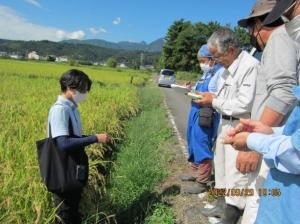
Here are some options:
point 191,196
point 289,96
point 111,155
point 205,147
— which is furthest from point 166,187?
point 289,96

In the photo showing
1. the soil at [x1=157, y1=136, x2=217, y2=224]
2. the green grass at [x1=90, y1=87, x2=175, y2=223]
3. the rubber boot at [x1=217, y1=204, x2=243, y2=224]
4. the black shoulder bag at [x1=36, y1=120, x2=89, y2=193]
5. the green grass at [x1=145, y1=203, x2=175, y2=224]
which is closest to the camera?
the black shoulder bag at [x1=36, y1=120, x2=89, y2=193]

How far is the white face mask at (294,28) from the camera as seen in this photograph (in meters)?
2.03

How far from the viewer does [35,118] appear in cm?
573

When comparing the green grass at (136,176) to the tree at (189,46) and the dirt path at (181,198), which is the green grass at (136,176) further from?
the tree at (189,46)

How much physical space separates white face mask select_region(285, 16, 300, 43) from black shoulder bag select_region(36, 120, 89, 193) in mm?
1797

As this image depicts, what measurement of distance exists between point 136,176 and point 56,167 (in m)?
2.07

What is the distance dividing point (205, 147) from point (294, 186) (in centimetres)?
304

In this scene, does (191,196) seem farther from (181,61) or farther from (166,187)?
(181,61)

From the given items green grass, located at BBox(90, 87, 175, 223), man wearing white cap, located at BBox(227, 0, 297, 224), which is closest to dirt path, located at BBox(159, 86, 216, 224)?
green grass, located at BBox(90, 87, 175, 223)

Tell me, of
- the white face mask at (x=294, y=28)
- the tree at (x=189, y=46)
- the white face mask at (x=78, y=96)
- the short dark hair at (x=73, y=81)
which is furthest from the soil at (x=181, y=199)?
the tree at (x=189, y=46)

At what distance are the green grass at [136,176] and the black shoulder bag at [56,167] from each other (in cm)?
104

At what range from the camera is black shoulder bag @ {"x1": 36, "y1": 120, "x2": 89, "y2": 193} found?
9.68ft

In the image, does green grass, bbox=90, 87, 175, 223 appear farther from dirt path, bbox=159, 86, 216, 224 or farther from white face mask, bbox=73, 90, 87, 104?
white face mask, bbox=73, 90, 87, 104

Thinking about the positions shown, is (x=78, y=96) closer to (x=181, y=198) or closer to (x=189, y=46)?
(x=181, y=198)
